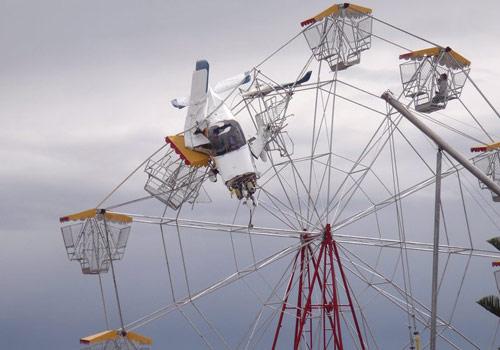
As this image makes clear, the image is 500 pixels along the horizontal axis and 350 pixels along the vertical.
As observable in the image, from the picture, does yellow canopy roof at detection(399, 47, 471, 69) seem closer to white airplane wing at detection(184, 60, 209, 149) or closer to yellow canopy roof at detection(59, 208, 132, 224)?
white airplane wing at detection(184, 60, 209, 149)

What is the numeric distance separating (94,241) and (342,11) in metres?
20.3

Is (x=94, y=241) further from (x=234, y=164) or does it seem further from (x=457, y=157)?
(x=457, y=157)

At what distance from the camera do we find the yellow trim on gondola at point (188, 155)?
63.2m

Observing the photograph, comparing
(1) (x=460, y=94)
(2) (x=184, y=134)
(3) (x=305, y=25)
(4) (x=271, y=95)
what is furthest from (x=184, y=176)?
(1) (x=460, y=94)

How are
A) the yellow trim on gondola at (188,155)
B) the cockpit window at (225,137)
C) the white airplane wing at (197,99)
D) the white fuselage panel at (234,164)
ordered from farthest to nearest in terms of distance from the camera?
the white airplane wing at (197,99)
the yellow trim on gondola at (188,155)
the cockpit window at (225,137)
the white fuselage panel at (234,164)

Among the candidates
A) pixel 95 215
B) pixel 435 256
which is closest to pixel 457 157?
pixel 435 256

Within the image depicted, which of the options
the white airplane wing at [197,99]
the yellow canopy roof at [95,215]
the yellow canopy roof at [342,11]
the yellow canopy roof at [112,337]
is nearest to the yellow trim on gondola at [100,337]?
the yellow canopy roof at [112,337]

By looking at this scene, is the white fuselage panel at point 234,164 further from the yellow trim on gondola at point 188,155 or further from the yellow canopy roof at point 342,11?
the yellow canopy roof at point 342,11

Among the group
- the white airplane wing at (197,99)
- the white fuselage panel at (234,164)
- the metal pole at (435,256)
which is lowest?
the metal pole at (435,256)

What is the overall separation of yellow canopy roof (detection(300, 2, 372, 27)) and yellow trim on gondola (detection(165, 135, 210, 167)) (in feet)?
31.3

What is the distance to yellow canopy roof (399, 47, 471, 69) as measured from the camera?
6762 cm

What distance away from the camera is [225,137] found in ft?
204

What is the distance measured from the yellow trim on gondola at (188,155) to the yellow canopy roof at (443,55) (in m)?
14.0

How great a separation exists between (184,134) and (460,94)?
17487mm
